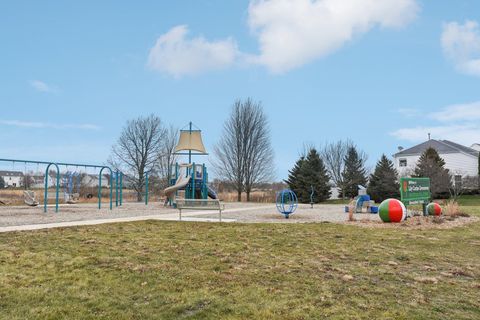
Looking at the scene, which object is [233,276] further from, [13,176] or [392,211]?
[13,176]

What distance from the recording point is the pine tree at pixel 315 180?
43.5m

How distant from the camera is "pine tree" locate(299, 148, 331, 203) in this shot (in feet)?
143

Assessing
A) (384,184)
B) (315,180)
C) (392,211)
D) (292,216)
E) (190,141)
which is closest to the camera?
(392,211)

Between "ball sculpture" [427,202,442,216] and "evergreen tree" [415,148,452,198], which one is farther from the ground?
"evergreen tree" [415,148,452,198]

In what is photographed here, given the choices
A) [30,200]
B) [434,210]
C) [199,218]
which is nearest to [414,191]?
[434,210]

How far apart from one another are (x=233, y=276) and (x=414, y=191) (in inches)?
517

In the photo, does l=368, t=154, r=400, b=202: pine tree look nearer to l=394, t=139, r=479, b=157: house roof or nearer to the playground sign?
l=394, t=139, r=479, b=157: house roof

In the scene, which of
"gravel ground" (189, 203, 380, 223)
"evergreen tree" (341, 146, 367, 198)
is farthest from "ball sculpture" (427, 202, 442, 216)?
"evergreen tree" (341, 146, 367, 198)

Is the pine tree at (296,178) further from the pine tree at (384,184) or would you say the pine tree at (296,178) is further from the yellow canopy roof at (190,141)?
the yellow canopy roof at (190,141)

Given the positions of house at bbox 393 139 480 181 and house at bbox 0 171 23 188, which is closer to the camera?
house at bbox 0 171 23 188

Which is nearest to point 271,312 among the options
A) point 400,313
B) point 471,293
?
point 400,313

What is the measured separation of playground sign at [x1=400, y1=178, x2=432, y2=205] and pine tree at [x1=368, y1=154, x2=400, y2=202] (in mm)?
26494

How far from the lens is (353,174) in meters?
51.9

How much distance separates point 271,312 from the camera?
4.42 meters
